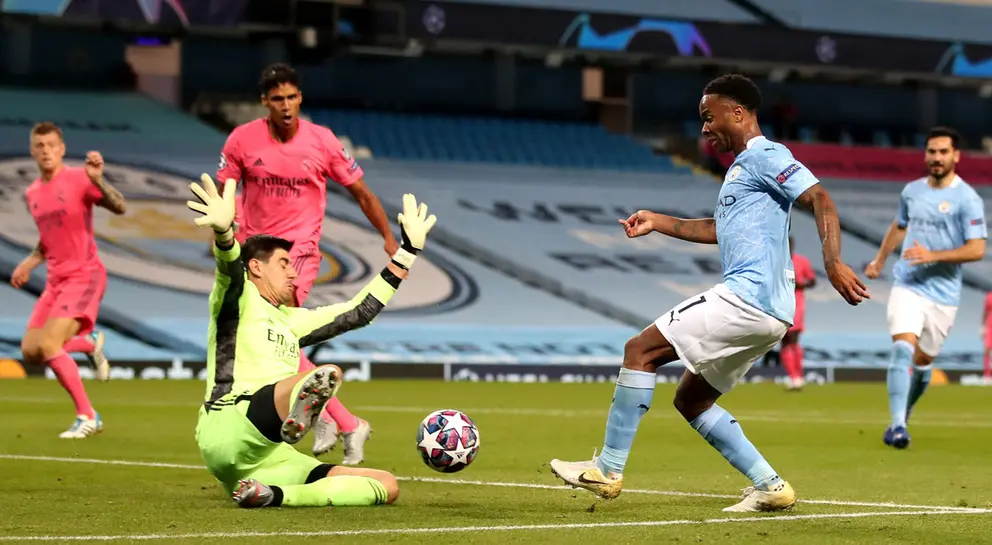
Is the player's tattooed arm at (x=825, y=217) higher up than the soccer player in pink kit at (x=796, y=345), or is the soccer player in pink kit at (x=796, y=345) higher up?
the player's tattooed arm at (x=825, y=217)

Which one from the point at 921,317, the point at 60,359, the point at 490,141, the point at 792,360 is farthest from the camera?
the point at 490,141

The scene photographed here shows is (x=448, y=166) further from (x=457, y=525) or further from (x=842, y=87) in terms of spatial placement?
(x=457, y=525)

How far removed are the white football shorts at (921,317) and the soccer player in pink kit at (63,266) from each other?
6137 mm

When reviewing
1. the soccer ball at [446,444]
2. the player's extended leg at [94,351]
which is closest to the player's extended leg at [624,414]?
the soccer ball at [446,444]

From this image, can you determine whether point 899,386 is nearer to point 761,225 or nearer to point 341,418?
point 341,418

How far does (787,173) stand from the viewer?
7480 millimetres

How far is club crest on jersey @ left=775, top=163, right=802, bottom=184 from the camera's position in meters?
7.48

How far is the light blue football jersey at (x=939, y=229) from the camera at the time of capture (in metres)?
12.7

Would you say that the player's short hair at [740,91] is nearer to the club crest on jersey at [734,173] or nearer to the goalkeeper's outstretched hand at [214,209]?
the club crest on jersey at [734,173]

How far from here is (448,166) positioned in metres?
34.4

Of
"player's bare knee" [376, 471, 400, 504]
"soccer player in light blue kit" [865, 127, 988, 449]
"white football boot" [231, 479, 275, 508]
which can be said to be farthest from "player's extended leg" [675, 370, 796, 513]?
"soccer player in light blue kit" [865, 127, 988, 449]

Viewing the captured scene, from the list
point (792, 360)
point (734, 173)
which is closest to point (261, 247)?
point (734, 173)

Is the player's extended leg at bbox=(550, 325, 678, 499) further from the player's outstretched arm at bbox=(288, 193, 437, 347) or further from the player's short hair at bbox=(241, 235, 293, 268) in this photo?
the player's short hair at bbox=(241, 235, 293, 268)

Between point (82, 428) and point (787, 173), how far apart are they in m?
6.87
